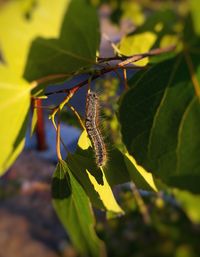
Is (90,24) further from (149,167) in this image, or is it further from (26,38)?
(149,167)

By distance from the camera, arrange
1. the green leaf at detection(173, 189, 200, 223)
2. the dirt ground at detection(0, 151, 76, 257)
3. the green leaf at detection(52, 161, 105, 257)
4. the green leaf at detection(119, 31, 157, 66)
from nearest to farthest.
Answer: the green leaf at detection(173, 189, 200, 223) < the green leaf at detection(119, 31, 157, 66) < the green leaf at detection(52, 161, 105, 257) < the dirt ground at detection(0, 151, 76, 257)

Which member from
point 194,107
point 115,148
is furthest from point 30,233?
point 194,107

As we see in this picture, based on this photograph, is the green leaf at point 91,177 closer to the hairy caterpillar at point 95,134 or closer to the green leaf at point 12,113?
the hairy caterpillar at point 95,134

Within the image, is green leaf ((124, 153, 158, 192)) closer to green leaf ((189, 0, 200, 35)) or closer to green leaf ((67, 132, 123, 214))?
green leaf ((67, 132, 123, 214))

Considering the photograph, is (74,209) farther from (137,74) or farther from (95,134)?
(137,74)

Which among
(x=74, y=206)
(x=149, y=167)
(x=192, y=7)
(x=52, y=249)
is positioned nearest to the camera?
(x=192, y=7)

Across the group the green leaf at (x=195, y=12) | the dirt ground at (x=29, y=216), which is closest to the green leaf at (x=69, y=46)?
the green leaf at (x=195, y=12)

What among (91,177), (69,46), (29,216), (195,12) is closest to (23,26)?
(69,46)

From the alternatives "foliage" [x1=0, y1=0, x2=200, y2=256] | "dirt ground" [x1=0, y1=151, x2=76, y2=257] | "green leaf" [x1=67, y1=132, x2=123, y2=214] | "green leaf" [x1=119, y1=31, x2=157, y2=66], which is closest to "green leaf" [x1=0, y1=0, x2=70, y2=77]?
"foliage" [x1=0, y1=0, x2=200, y2=256]
